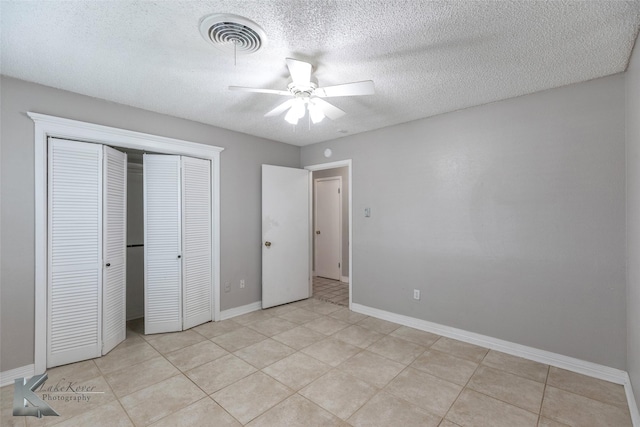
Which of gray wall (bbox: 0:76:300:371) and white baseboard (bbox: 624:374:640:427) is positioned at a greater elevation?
gray wall (bbox: 0:76:300:371)

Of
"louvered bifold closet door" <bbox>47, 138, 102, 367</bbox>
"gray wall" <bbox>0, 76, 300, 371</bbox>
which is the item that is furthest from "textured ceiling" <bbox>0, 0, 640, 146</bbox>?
"louvered bifold closet door" <bbox>47, 138, 102, 367</bbox>

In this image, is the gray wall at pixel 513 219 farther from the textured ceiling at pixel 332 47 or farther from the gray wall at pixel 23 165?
the gray wall at pixel 23 165

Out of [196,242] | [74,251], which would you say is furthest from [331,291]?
[74,251]

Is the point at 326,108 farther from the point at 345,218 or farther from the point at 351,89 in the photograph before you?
the point at 345,218

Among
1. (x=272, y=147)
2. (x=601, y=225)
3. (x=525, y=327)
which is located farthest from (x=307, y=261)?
(x=601, y=225)

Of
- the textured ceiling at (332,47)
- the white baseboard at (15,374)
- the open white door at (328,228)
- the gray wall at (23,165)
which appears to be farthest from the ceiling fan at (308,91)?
the open white door at (328,228)

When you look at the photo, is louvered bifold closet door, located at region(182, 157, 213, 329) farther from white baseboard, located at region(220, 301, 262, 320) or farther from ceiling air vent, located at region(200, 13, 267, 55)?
ceiling air vent, located at region(200, 13, 267, 55)

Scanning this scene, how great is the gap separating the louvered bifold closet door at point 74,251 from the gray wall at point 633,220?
422 cm

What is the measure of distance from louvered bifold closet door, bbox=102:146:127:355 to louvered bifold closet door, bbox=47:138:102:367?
54mm

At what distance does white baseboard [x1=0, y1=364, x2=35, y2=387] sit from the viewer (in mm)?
2265

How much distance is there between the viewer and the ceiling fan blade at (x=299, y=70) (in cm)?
179

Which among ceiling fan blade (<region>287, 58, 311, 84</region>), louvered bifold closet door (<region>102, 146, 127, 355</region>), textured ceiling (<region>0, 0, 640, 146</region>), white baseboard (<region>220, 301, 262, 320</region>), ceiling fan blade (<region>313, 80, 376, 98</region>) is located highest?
textured ceiling (<region>0, 0, 640, 146</region>)

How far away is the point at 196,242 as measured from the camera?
3.46 meters

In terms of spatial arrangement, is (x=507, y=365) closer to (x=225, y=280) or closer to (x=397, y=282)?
(x=397, y=282)
